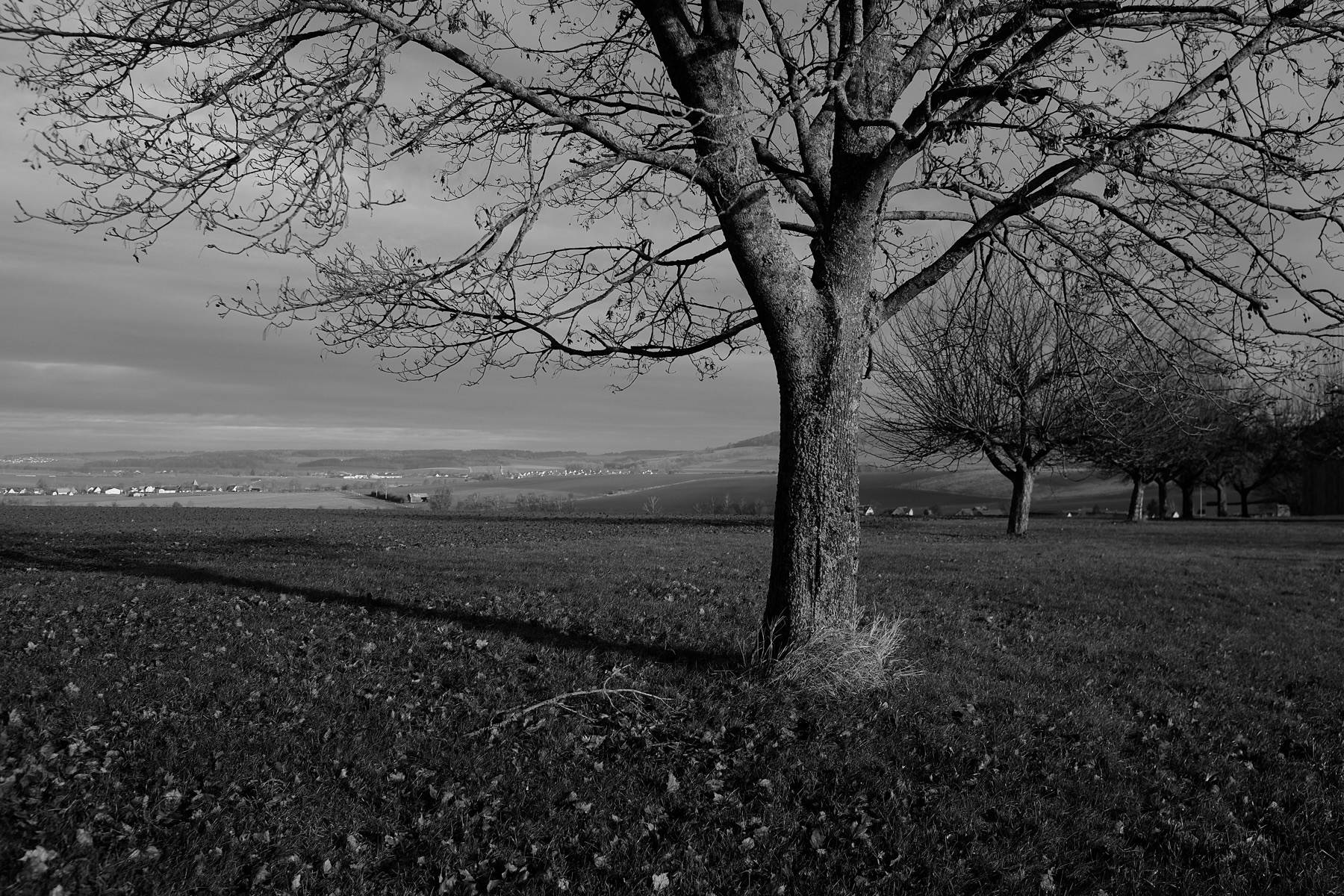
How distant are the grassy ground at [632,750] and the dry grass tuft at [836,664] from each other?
19 centimetres

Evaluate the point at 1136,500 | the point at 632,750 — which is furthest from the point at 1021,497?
the point at 632,750

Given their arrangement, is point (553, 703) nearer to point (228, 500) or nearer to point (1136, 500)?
point (1136, 500)

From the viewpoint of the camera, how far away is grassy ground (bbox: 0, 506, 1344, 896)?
4.11m

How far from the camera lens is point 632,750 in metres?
5.50

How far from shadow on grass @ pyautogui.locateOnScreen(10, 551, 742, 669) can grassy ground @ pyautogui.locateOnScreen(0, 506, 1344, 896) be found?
9cm

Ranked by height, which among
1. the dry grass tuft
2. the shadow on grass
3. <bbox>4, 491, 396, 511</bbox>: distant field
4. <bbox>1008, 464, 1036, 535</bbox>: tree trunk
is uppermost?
<bbox>1008, 464, 1036, 535</bbox>: tree trunk

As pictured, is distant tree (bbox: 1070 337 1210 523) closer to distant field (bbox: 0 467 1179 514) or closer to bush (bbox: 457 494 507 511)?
distant field (bbox: 0 467 1179 514)

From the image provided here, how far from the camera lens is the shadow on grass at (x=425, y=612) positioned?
7.74 meters

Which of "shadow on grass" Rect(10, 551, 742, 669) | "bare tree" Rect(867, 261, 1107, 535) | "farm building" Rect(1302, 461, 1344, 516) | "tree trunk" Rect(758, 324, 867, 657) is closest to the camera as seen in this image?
"tree trunk" Rect(758, 324, 867, 657)

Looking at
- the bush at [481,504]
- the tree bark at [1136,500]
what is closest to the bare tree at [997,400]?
the tree bark at [1136,500]

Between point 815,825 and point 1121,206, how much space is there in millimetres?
6864

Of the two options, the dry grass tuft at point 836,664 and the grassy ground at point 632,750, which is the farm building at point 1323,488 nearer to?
the grassy ground at point 632,750

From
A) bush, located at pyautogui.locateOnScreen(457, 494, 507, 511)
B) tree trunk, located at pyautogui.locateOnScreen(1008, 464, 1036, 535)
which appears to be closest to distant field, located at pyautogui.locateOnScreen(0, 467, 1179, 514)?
bush, located at pyautogui.locateOnScreen(457, 494, 507, 511)

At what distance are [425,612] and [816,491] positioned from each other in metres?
5.48
